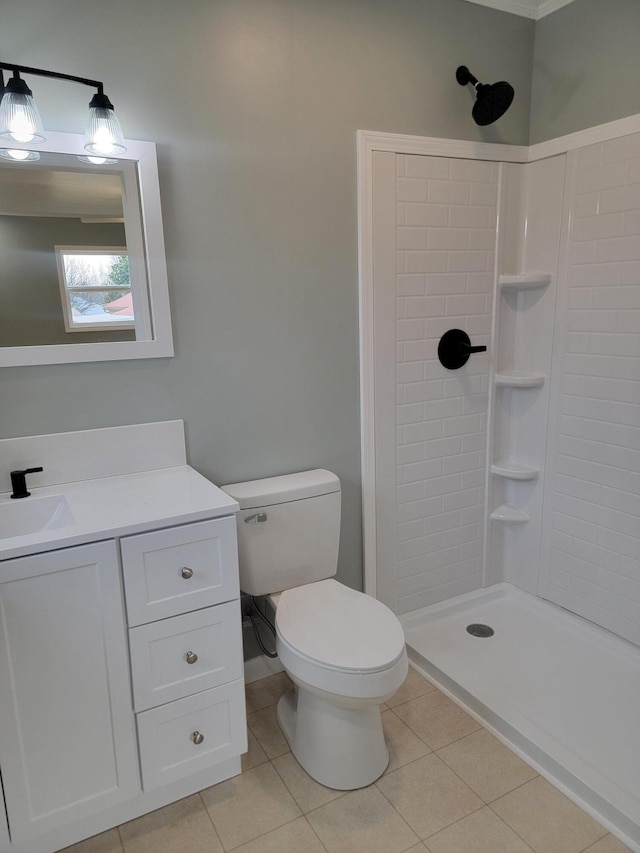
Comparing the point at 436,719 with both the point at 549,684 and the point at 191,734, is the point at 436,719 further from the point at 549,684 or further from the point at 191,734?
the point at 191,734

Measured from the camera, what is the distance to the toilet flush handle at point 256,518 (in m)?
1.80

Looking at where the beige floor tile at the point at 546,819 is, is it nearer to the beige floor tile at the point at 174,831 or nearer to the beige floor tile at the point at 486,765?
the beige floor tile at the point at 486,765

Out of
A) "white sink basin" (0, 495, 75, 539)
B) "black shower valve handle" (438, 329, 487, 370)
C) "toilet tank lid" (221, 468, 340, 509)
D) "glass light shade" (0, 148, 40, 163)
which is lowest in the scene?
"toilet tank lid" (221, 468, 340, 509)

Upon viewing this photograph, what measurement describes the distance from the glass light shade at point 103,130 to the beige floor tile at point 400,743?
Result: 1933 mm

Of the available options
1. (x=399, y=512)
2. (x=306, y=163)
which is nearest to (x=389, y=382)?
(x=399, y=512)

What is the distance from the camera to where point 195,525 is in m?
1.43

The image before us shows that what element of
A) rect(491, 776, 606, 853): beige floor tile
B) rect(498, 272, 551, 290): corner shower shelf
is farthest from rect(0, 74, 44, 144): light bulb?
rect(491, 776, 606, 853): beige floor tile

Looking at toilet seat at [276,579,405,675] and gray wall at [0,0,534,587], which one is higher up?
gray wall at [0,0,534,587]

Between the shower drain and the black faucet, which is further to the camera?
the shower drain

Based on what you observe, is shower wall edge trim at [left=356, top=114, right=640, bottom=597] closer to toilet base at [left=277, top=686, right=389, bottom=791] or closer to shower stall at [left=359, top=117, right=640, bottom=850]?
shower stall at [left=359, top=117, right=640, bottom=850]

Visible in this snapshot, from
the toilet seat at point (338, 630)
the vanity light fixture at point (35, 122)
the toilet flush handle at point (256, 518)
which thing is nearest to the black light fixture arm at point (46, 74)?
the vanity light fixture at point (35, 122)

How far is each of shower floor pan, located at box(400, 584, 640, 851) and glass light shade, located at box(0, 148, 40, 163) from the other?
2065 mm

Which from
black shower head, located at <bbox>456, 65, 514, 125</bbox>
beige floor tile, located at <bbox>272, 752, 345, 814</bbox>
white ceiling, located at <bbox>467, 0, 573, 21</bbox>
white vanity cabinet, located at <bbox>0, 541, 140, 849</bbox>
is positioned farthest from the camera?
white ceiling, located at <bbox>467, 0, 573, 21</bbox>

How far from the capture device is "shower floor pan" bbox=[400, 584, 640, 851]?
5.29 ft
